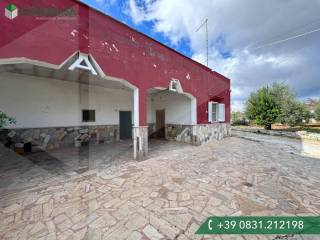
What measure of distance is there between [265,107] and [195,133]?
11.4 metres

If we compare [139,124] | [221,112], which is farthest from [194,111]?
[139,124]

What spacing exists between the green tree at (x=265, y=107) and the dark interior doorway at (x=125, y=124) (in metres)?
13.7

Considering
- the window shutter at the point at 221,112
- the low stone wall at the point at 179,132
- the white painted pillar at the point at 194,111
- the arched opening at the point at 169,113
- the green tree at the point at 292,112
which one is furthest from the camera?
the green tree at the point at 292,112

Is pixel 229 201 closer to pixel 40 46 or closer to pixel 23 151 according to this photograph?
pixel 40 46

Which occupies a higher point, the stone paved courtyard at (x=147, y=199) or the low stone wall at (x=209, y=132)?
the low stone wall at (x=209, y=132)

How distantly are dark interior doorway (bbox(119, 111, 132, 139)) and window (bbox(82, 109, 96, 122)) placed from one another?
1645 mm

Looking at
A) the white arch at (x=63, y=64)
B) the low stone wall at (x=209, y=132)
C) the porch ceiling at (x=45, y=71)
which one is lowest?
the low stone wall at (x=209, y=132)

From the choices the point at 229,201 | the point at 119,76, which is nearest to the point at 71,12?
the point at 119,76

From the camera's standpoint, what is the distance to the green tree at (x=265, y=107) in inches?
592

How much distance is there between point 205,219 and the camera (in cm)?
243

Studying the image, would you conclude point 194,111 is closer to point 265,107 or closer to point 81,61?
point 81,61

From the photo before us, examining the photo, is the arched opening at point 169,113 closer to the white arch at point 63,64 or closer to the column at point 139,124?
the column at point 139,124

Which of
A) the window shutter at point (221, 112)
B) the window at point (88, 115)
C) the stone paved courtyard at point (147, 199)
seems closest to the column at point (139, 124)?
the stone paved courtyard at point (147, 199)

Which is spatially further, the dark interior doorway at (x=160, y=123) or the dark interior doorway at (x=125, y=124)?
the dark interior doorway at (x=160, y=123)
